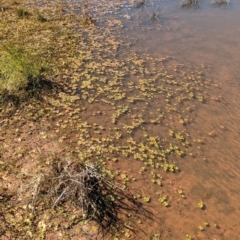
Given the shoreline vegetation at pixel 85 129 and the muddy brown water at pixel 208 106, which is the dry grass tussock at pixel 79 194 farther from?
the muddy brown water at pixel 208 106

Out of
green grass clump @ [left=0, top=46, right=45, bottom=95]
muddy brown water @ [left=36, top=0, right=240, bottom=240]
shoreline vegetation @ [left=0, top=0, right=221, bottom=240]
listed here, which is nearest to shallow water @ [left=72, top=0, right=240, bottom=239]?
muddy brown water @ [left=36, top=0, right=240, bottom=240]

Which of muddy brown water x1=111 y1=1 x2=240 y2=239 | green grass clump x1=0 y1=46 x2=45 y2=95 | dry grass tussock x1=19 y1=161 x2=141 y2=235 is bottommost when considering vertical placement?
muddy brown water x1=111 y1=1 x2=240 y2=239

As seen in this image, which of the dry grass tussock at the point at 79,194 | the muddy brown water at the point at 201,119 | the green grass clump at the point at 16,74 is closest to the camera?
the dry grass tussock at the point at 79,194

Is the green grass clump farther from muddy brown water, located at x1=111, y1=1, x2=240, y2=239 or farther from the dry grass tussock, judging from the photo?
muddy brown water, located at x1=111, y1=1, x2=240, y2=239

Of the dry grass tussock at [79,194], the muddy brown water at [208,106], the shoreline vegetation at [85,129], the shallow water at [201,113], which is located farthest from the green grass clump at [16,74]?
the muddy brown water at [208,106]

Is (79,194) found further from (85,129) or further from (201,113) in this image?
(201,113)

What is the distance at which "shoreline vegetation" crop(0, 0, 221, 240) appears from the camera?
14.2ft

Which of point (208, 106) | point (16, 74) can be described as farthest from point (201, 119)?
point (16, 74)

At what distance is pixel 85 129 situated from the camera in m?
5.98

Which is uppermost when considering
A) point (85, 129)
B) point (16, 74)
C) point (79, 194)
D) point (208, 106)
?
point (16, 74)

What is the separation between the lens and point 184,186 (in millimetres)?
5164

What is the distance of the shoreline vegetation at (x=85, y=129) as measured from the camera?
4332 millimetres

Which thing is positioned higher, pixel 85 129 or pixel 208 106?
pixel 85 129

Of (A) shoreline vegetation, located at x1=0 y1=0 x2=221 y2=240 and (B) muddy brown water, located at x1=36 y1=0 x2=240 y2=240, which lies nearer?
(A) shoreline vegetation, located at x1=0 y1=0 x2=221 y2=240
